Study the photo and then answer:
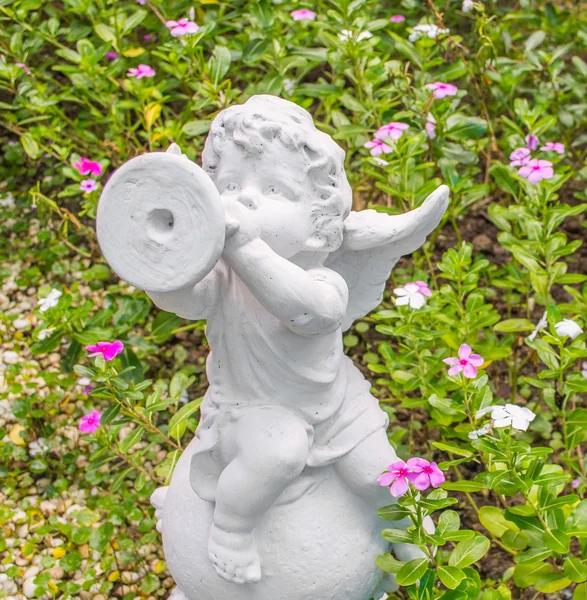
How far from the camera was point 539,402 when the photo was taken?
135 inches

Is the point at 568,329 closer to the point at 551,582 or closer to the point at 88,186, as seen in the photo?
the point at 551,582

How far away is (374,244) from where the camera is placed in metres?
2.00

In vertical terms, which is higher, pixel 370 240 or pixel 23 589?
pixel 370 240

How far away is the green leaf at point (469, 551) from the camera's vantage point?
207 cm

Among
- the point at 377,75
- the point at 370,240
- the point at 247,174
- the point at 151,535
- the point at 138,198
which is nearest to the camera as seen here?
the point at 138,198

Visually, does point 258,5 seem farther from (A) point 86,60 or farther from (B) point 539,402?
(B) point 539,402

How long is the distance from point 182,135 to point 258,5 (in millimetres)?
575

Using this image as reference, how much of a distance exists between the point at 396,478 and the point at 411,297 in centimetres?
74

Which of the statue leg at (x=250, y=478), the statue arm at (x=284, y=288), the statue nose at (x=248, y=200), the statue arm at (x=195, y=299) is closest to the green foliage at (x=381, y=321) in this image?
the statue leg at (x=250, y=478)

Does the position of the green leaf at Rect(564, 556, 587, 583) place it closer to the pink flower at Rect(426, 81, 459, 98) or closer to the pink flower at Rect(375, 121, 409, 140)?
the pink flower at Rect(375, 121, 409, 140)

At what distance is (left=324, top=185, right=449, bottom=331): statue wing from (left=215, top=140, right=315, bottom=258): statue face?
0.19m

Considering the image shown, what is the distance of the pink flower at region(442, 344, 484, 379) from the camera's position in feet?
7.02

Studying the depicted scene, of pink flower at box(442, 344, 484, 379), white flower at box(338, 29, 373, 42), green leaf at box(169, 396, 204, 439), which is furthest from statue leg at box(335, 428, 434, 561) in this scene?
white flower at box(338, 29, 373, 42)

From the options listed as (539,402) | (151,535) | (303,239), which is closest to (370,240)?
(303,239)
